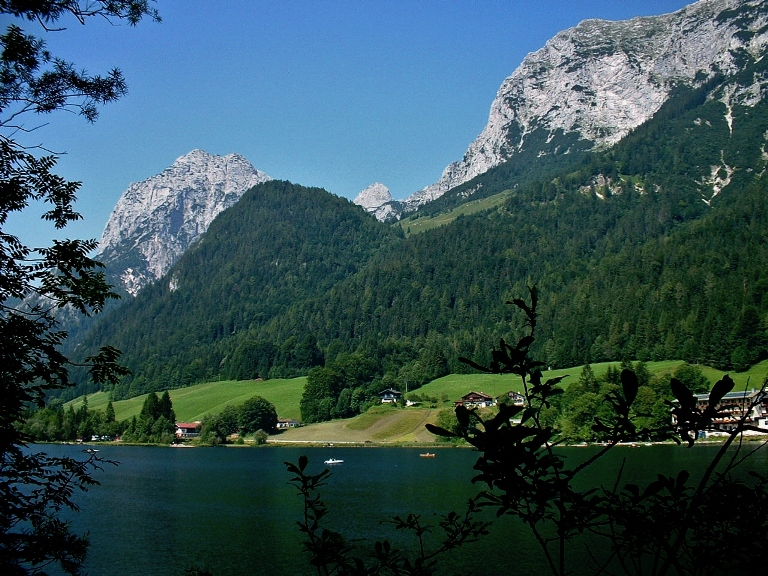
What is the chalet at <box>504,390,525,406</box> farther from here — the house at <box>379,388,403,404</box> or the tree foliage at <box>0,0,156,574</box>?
the house at <box>379,388,403,404</box>

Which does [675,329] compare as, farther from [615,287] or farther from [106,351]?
[106,351]

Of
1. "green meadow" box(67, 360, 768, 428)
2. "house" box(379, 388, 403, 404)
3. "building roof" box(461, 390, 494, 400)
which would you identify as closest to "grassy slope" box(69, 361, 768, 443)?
"green meadow" box(67, 360, 768, 428)

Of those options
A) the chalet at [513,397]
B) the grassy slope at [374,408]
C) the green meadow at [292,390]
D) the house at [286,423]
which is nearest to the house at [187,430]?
the green meadow at [292,390]

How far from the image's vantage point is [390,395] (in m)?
138

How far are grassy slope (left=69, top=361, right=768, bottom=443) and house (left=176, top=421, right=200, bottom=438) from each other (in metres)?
7.24

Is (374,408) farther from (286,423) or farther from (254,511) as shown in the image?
(254,511)

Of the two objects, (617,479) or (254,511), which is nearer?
(617,479)

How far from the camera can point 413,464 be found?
77812 mm

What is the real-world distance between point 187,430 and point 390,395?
41875 mm

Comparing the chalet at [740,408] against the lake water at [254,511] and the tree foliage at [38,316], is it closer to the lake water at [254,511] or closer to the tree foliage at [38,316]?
the tree foliage at [38,316]

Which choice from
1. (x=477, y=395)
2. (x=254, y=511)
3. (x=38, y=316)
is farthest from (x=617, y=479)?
(x=477, y=395)

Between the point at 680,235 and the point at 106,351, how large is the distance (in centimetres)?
18119

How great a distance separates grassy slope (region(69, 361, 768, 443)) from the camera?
11488 centimetres

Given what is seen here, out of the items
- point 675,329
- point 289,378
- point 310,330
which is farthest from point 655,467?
point 310,330
